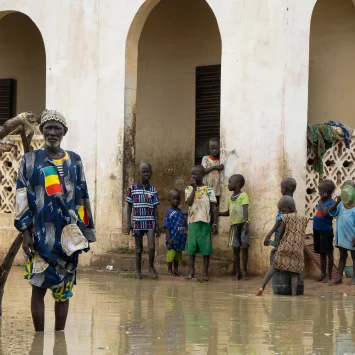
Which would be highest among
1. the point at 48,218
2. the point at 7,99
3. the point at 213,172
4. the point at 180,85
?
the point at 180,85

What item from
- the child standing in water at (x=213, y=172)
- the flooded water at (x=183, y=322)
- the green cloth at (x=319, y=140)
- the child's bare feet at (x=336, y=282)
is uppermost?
the green cloth at (x=319, y=140)

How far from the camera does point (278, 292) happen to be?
34.3ft

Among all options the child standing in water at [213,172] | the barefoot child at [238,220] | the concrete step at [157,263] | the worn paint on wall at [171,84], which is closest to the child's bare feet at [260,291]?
→ the barefoot child at [238,220]

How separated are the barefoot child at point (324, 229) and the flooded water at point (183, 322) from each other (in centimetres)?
89

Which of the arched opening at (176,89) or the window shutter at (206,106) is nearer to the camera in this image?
the window shutter at (206,106)

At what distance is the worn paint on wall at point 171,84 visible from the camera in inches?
598

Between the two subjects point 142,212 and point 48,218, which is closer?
point 48,218

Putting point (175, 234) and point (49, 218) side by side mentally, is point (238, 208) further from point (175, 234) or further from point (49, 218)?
point (49, 218)

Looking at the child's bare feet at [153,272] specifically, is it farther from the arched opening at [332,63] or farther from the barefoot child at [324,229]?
the arched opening at [332,63]

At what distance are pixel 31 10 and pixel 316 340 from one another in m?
9.01

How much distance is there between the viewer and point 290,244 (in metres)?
10.3

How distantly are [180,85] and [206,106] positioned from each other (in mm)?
671

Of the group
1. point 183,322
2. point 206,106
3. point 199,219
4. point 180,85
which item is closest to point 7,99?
point 180,85

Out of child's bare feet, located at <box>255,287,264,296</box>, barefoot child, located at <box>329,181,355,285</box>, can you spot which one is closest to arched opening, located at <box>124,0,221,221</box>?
barefoot child, located at <box>329,181,355,285</box>
